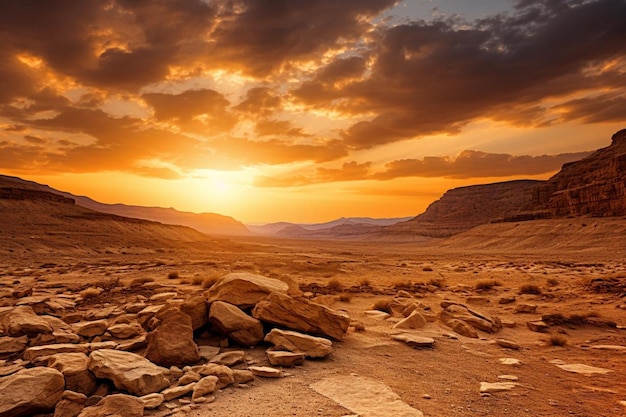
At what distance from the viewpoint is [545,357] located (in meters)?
8.20

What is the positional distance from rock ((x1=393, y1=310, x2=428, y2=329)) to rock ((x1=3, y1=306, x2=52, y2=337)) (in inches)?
338

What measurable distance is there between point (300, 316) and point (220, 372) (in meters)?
2.57

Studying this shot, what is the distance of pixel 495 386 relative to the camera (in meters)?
6.18

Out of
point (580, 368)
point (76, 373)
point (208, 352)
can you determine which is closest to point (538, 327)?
point (580, 368)

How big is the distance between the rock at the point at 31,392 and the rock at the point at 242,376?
248 cm

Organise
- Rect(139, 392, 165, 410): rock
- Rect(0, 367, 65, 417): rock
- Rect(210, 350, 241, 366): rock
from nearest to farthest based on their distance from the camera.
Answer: Rect(0, 367, 65, 417): rock
Rect(139, 392, 165, 410): rock
Rect(210, 350, 241, 366): rock

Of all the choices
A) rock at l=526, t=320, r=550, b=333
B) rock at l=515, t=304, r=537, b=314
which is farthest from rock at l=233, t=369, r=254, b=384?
rock at l=515, t=304, r=537, b=314

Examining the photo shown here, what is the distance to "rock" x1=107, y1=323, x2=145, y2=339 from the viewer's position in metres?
7.72

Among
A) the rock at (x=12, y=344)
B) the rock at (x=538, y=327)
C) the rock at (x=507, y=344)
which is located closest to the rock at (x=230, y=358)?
the rock at (x=12, y=344)

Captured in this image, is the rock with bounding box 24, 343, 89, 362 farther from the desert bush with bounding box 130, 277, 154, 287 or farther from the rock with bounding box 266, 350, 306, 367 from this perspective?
the desert bush with bounding box 130, 277, 154, 287

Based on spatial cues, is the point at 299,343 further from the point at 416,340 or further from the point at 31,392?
the point at 31,392

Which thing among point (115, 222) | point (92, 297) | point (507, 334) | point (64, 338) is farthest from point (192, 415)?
point (115, 222)

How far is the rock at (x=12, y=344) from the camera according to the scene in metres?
6.58

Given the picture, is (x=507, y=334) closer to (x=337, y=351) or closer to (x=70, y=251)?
(x=337, y=351)
